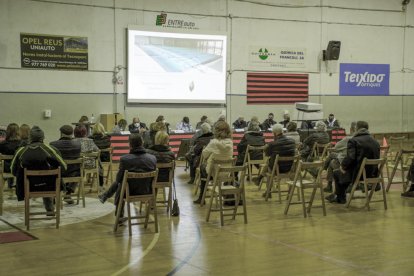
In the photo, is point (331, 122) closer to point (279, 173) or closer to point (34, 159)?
point (279, 173)

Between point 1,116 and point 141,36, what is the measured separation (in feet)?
14.4

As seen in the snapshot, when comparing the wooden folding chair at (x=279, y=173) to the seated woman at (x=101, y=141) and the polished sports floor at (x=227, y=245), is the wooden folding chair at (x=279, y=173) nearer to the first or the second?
the polished sports floor at (x=227, y=245)

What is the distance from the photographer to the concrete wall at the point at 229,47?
14.9m

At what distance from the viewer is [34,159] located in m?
6.86

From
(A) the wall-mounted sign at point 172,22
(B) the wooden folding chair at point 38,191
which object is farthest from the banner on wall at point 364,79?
(B) the wooden folding chair at point 38,191

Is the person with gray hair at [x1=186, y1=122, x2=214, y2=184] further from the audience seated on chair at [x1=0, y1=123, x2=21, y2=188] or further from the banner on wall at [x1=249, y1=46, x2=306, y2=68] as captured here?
the banner on wall at [x1=249, y1=46, x2=306, y2=68]

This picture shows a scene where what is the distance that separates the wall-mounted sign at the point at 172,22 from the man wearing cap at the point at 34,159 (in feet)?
32.8

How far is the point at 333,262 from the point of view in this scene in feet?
17.2

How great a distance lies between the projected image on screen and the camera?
1617 cm

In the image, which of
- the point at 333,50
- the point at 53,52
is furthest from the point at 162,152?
the point at 333,50

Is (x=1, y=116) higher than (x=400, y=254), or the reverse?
(x=1, y=116)

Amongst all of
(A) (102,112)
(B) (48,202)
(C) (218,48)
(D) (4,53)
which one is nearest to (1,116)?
(D) (4,53)

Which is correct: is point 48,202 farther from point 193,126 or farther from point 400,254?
point 193,126

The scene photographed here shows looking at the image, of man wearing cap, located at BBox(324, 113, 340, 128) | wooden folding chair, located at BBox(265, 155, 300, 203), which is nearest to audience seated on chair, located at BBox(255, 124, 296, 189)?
wooden folding chair, located at BBox(265, 155, 300, 203)
